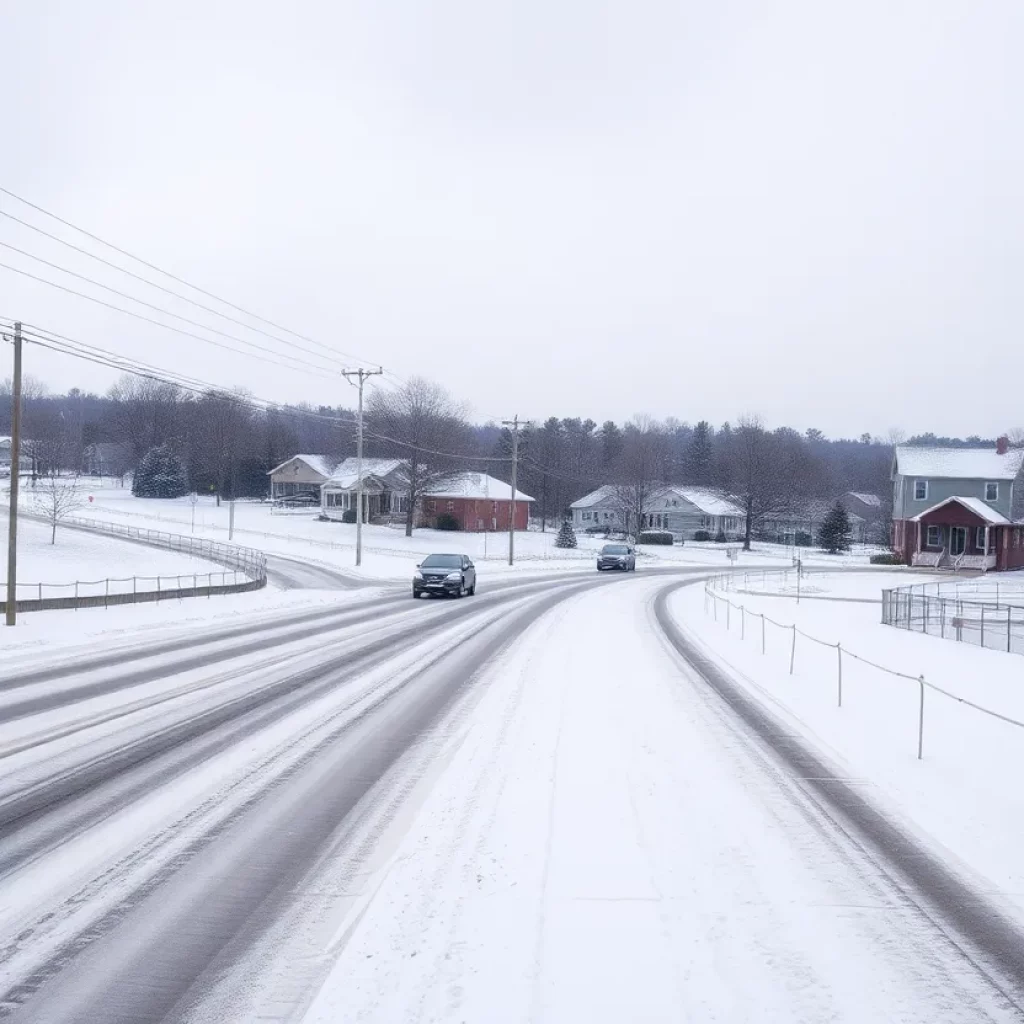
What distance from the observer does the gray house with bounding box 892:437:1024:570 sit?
6506 centimetres

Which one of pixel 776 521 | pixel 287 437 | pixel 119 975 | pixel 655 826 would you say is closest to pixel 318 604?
pixel 655 826

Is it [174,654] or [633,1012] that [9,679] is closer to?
[174,654]

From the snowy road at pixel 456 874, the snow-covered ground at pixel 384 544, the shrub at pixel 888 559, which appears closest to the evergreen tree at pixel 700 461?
the snow-covered ground at pixel 384 544

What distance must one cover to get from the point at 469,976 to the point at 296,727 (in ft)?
23.8

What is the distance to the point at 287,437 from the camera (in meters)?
131

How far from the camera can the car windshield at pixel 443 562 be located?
38125mm

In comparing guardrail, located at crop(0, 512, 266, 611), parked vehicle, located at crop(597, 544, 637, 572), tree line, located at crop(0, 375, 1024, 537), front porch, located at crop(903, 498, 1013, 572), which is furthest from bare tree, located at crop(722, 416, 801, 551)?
guardrail, located at crop(0, 512, 266, 611)

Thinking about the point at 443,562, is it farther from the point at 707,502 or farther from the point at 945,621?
the point at 707,502

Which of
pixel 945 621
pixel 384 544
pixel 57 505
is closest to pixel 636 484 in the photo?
pixel 384 544

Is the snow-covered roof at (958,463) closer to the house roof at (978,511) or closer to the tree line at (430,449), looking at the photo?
the house roof at (978,511)

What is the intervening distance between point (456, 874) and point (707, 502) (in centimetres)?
9503

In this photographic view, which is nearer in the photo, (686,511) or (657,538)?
(657,538)

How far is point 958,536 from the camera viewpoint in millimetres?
68000

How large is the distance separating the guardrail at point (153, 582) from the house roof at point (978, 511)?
4272 cm
